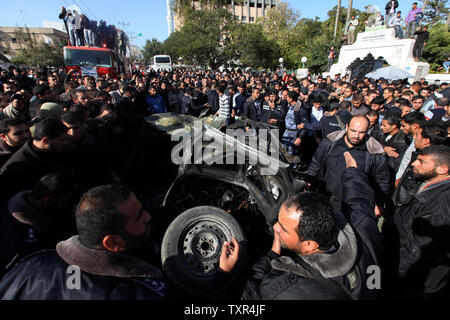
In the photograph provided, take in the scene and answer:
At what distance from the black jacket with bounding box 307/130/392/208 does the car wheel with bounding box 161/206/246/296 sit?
1.39 meters

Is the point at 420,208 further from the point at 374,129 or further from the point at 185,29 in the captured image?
the point at 185,29

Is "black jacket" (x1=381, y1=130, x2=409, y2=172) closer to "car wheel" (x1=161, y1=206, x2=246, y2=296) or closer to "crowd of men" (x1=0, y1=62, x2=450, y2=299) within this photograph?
"crowd of men" (x1=0, y1=62, x2=450, y2=299)

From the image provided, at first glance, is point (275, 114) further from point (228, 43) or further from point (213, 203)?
point (228, 43)

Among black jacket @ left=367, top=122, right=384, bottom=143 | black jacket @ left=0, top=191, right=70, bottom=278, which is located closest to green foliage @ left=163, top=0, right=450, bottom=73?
black jacket @ left=367, top=122, right=384, bottom=143

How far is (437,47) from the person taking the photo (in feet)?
76.0

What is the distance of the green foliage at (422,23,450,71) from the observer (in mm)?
23078

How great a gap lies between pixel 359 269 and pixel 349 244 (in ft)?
0.44

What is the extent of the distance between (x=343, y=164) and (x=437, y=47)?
30.5 metres

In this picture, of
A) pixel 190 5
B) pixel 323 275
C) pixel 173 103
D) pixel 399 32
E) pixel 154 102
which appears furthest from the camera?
pixel 190 5

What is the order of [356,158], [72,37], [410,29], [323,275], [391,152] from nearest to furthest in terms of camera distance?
[323,275], [356,158], [391,152], [72,37], [410,29]

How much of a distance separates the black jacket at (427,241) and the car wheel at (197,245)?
1443mm

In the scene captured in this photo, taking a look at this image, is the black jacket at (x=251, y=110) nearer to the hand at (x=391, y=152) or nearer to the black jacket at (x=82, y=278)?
the hand at (x=391, y=152)

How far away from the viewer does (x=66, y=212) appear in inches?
78.3

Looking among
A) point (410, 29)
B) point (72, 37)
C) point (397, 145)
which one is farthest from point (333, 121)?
point (72, 37)
